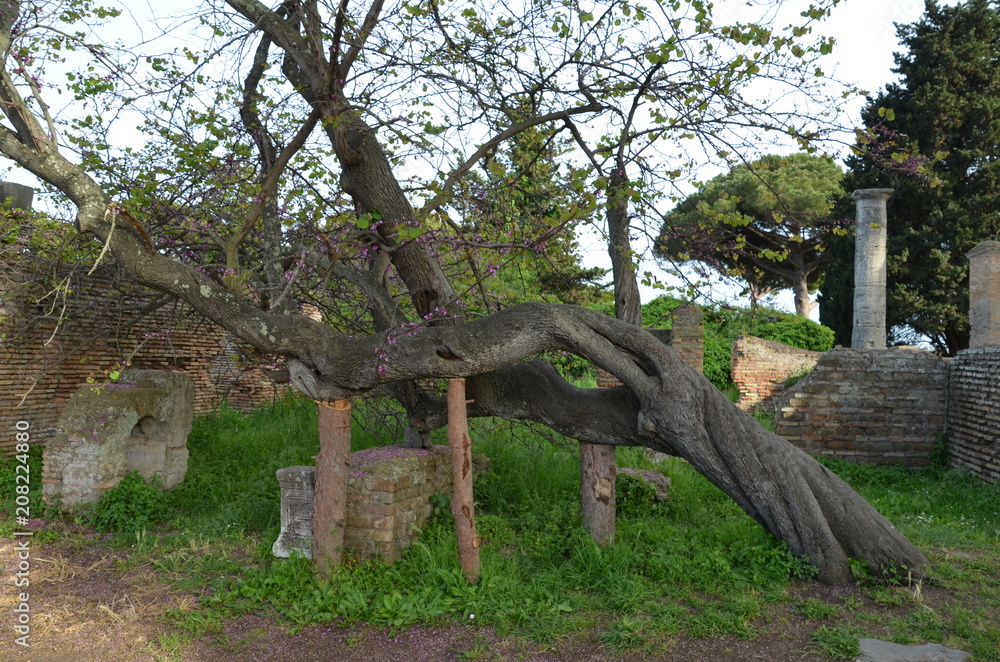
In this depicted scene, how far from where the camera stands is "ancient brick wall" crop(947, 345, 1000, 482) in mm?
9359

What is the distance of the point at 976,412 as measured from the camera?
988 centimetres

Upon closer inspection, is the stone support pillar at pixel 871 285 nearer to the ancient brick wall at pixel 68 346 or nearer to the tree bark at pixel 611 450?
the tree bark at pixel 611 450

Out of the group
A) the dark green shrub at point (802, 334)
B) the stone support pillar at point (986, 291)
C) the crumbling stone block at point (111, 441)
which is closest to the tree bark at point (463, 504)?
the crumbling stone block at point (111, 441)

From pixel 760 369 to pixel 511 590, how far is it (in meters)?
11.8

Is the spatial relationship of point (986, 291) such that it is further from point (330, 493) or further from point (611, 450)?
point (330, 493)

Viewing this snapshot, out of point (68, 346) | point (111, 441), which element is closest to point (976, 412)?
point (111, 441)

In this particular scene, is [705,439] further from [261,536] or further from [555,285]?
[555,285]

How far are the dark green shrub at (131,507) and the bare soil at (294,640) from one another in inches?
72.4

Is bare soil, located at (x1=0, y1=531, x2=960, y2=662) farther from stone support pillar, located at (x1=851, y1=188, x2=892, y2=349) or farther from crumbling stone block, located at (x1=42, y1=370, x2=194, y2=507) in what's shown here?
stone support pillar, located at (x1=851, y1=188, x2=892, y2=349)

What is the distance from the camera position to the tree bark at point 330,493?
586cm

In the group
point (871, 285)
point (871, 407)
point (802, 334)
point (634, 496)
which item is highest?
point (871, 285)

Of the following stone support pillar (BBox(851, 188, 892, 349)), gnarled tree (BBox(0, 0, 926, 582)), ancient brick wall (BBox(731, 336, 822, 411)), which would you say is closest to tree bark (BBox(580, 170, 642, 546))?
gnarled tree (BBox(0, 0, 926, 582))

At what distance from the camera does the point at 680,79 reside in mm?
6445

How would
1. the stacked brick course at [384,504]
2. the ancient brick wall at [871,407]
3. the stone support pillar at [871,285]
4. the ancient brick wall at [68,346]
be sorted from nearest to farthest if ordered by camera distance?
the stacked brick course at [384,504], the ancient brick wall at [68,346], the ancient brick wall at [871,407], the stone support pillar at [871,285]
